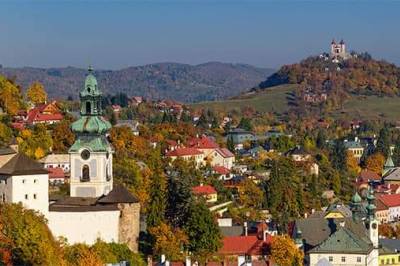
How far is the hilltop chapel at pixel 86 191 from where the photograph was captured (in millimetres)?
51719

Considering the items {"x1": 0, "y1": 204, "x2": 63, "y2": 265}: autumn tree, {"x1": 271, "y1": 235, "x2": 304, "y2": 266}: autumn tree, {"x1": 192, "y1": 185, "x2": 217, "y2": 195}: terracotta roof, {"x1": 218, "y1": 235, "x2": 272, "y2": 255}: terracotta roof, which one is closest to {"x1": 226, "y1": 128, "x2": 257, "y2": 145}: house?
{"x1": 192, "y1": 185, "x2": 217, "y2": 195}: terracotta roof

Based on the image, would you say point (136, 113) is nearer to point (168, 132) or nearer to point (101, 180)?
point (168, 132)

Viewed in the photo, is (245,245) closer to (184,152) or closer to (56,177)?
(56,177)

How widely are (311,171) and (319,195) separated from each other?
9643 millimetres

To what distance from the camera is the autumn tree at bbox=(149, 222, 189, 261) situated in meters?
55.1

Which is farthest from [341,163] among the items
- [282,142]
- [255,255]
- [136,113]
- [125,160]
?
[255,255]

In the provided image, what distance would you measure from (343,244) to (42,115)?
→ 107 feet

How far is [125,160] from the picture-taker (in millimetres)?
77438

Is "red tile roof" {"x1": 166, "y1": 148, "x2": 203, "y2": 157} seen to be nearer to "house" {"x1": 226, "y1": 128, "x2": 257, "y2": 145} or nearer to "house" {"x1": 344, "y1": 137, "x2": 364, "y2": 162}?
"house" {"x1": 226, "y1": 128, "x2": 257, "y2": 145}

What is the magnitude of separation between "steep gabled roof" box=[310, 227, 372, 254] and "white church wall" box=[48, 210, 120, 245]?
15.7 meters

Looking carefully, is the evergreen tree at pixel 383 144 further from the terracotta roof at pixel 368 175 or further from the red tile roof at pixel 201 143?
the red tile roof at pixel 201 143

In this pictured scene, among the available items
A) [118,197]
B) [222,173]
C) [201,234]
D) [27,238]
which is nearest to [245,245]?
[201,234]

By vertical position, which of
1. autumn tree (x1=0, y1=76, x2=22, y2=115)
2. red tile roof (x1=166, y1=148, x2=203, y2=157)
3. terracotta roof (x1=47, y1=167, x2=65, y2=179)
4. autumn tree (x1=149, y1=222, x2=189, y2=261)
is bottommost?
autumn tree (x1=149, y1=222, x2=189, y2=261)

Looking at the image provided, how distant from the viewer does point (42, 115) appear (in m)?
87.9
